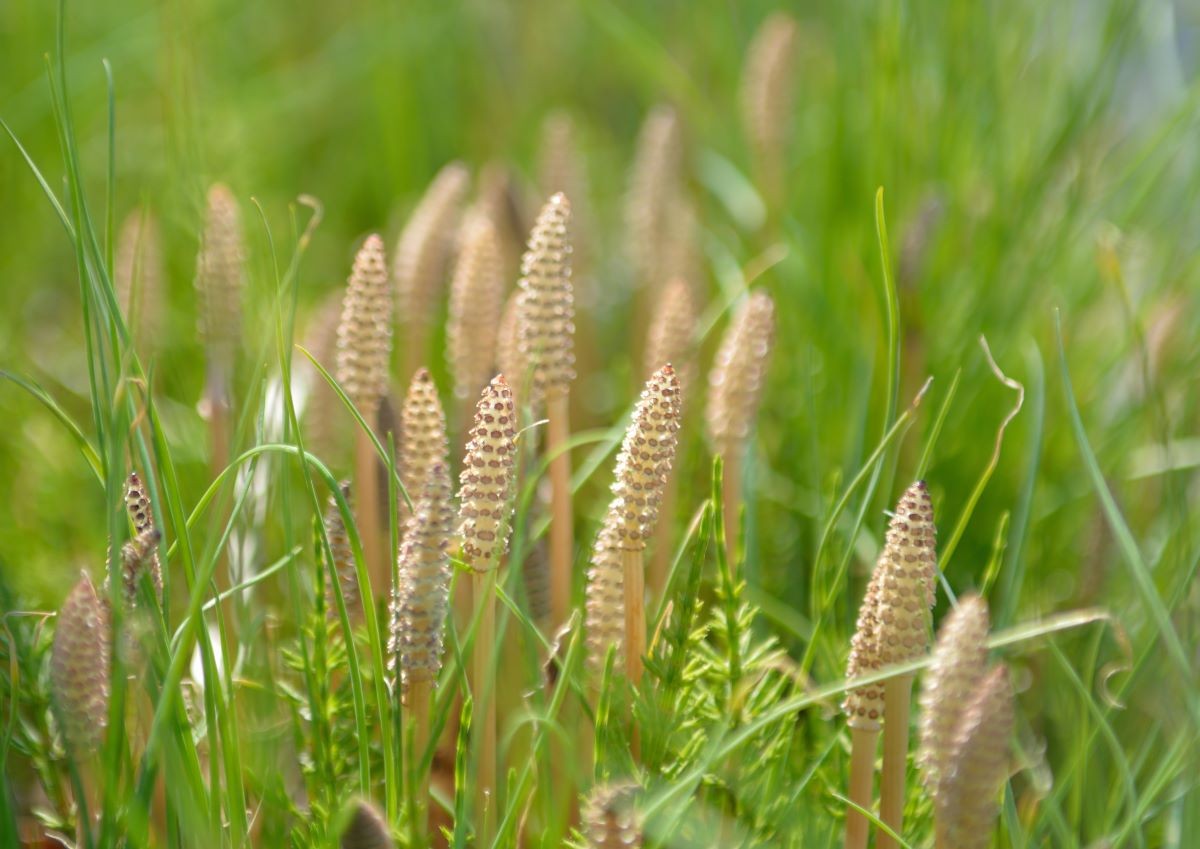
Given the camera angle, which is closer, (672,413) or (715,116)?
(672,413)

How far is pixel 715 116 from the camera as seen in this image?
178 centimetres

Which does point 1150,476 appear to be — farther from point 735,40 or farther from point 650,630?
point 735,40

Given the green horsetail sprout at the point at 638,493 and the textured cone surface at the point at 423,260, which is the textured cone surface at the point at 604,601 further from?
the textured cone surface at the point at 423,260

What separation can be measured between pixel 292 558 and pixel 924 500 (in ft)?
1.21

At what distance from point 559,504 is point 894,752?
0.97 ft

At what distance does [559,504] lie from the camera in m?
0.91

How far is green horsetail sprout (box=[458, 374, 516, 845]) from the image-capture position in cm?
68

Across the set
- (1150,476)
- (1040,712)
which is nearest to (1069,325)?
(1150,476)

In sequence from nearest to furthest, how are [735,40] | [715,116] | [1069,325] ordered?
[1069,325], [715,116], [735,40]

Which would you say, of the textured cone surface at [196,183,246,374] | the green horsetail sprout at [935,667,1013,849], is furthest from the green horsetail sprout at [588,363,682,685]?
the textured cone surface at [196,183,246,374]

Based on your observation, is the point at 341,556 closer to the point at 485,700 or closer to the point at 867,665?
the point at 485,700

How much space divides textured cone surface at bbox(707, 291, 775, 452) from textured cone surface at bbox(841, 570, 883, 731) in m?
0.26

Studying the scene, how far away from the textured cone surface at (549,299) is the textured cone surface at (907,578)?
0.27m

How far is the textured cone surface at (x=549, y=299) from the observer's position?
0.81m
